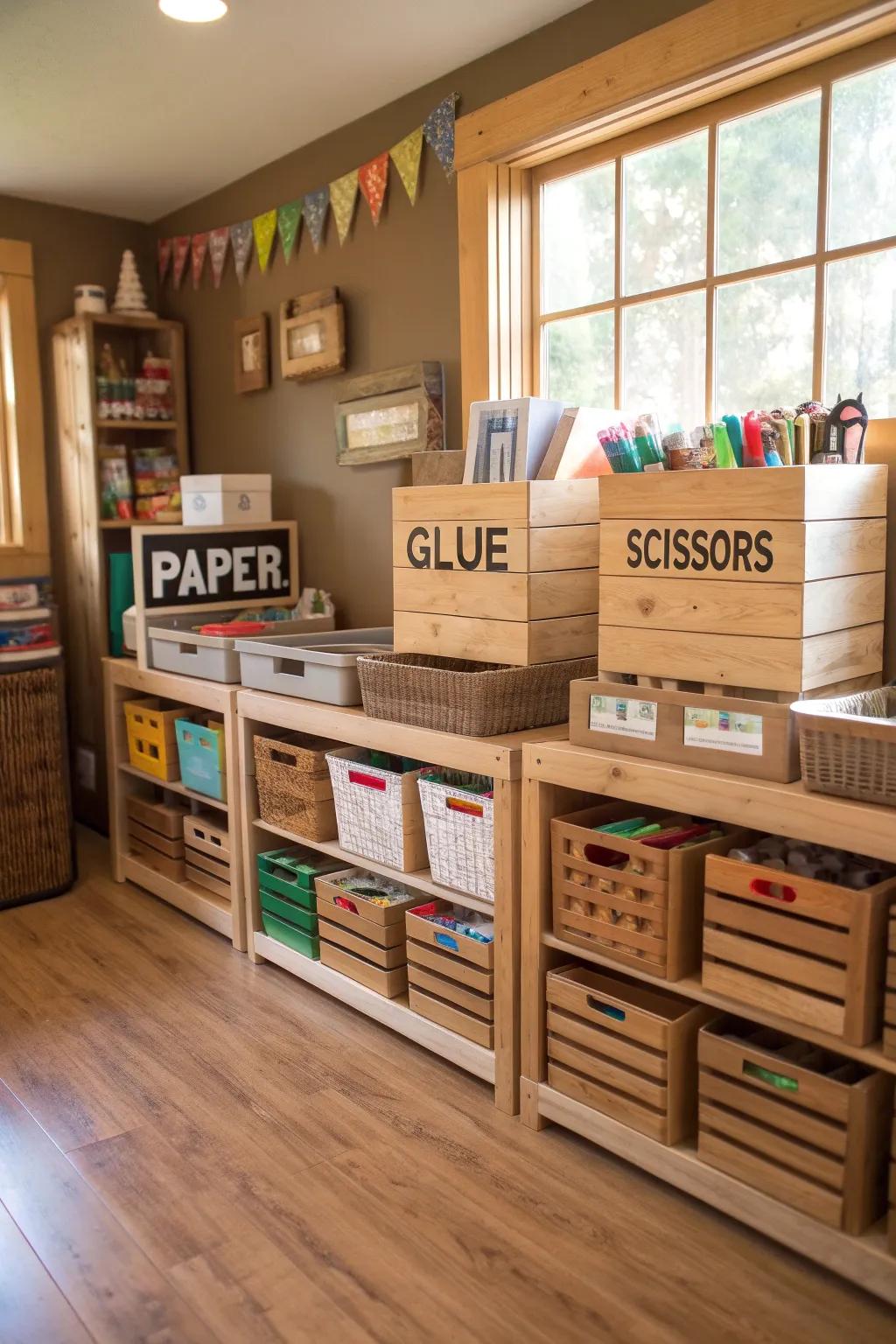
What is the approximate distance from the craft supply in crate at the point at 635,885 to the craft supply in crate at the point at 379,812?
44 cm

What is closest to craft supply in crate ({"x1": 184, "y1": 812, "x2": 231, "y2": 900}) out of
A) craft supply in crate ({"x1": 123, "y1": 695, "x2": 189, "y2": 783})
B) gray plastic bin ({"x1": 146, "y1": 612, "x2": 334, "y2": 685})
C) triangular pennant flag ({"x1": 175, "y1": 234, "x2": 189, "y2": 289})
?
craft supply in crate ({"x1": 123, "y1": 695, "x2": 189, "y2": 783})

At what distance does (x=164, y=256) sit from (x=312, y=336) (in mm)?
1100

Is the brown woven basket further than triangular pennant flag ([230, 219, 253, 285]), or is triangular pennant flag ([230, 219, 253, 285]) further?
triangular pennant flag ([230, 219, 253, 285])

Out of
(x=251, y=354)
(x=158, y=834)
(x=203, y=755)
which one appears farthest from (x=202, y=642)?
(x=251, y=354)

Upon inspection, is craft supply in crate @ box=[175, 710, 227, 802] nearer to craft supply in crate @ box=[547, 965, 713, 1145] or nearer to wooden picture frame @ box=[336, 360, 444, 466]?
wooden picture frame @ box=[336, 360, 444, 466]

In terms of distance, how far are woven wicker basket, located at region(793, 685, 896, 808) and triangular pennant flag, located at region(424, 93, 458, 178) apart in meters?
1.81

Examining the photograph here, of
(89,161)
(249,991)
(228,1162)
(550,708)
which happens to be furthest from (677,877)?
(89,161)

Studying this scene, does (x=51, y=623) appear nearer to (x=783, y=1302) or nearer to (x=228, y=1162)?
(x=228, y=1162)

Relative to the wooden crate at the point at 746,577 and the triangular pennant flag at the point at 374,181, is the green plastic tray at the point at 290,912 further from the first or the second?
the triangular pennant flag at the point at 374,181

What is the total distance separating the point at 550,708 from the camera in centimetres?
226

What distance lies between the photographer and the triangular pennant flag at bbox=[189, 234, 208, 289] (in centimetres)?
376

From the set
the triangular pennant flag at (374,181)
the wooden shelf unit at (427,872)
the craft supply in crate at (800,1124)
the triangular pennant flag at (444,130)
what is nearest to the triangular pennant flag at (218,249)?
the triangular pennant flag at (374,181)

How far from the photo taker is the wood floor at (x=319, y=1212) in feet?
5.25

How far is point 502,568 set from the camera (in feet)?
7.20
